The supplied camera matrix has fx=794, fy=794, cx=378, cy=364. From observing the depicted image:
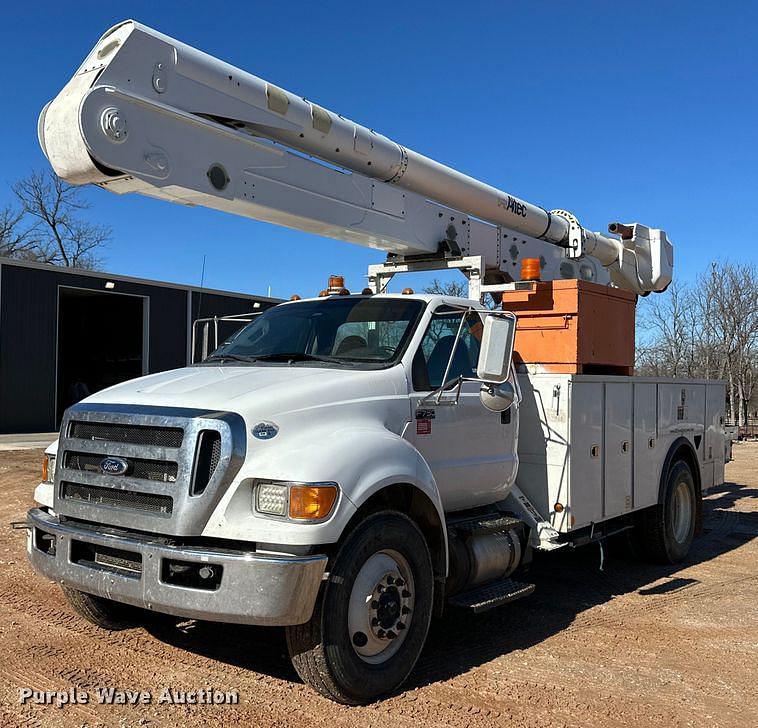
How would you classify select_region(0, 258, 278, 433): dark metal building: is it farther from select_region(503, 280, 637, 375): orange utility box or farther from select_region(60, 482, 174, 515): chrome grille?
select_region(60, 482, 174, 515): chrome grille

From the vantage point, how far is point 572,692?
438 centimetres

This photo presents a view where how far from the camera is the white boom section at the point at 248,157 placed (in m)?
4.45

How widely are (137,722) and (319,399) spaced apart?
1832mm

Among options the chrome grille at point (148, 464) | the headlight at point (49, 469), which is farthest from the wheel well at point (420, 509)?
the headlight at point (49, 469)

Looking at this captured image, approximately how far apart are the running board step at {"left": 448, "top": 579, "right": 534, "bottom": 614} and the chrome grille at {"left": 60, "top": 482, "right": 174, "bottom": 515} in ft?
6.35

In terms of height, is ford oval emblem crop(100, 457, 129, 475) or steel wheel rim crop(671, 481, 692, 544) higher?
ford oval emblem crop(100, 457, 129, 475)

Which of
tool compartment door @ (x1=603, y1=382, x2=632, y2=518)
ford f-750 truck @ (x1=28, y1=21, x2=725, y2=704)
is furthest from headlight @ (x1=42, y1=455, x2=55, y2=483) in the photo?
tool compartment door @ (x1=603, y1=382, x2=632, y2=518)

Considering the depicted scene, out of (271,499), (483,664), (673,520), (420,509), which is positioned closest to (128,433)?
(271,499)

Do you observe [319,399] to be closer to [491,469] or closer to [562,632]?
[491,469]

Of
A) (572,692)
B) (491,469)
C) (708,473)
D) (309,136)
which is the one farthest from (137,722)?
(708,473)

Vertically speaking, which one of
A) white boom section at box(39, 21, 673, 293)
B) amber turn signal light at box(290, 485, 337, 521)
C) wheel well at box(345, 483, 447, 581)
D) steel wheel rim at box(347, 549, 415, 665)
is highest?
white boom section at box(39, 21, 673, 293)

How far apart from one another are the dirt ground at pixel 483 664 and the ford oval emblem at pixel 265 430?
1.38m

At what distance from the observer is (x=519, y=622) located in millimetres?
5766

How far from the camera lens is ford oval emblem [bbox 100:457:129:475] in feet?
13.7
